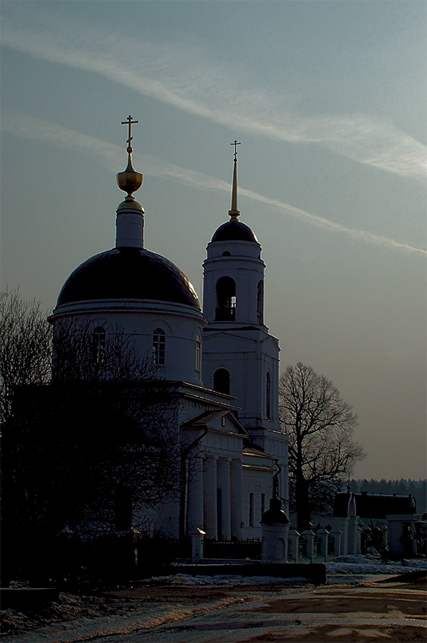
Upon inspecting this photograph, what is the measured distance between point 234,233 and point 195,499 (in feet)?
50.4

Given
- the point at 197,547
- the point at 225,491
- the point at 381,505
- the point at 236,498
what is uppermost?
the point at 225,491

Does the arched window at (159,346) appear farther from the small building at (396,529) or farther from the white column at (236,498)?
the small building at (396,529)

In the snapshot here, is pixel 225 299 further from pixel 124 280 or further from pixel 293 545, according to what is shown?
pixel 293 545

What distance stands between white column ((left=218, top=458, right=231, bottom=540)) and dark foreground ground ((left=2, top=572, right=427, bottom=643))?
14231 mm

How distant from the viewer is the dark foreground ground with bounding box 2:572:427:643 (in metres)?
12.5

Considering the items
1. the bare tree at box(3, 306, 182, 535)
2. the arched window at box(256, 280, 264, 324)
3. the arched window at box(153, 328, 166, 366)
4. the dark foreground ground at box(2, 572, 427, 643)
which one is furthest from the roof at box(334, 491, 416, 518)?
the dark foreground ground at box(2, 572, 427, 643)

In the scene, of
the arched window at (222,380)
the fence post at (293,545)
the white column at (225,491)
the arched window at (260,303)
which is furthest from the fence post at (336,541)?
the arched window at (260,303)

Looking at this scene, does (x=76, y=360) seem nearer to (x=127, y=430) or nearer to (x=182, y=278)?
(x=127, y=430)

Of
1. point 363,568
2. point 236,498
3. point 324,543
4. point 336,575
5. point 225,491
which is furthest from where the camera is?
point 236,498

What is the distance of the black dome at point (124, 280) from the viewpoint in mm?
33031

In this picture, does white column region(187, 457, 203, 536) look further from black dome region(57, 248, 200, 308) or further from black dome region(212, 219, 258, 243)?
black dome region(212, 219, 258, 243)

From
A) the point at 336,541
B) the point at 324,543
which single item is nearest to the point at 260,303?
the point at 336,541

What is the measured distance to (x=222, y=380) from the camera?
1677 inches

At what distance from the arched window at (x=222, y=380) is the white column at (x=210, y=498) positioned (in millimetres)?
9416
